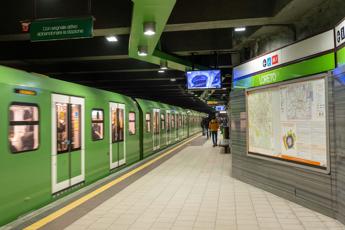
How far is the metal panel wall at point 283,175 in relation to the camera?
477 centimetres

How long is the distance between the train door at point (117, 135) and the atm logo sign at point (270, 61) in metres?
4.14

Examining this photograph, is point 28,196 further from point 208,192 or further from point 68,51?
point 68,51

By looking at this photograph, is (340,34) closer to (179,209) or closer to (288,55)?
(288,55)

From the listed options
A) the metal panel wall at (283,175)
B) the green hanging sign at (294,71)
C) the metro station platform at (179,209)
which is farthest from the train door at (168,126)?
A: the green hanging sign at (294,71)

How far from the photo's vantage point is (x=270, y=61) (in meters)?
6.33

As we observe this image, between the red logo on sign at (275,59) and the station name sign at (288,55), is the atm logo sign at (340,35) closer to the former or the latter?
the station name sign at (288,55)

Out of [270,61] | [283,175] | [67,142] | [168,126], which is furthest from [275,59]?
[168,126]

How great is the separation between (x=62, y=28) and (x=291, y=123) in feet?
14.4

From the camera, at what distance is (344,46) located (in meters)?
4.24

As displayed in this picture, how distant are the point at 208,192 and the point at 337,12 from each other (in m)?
3.85

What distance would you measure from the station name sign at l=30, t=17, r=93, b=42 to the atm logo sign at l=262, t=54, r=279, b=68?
3.30 m

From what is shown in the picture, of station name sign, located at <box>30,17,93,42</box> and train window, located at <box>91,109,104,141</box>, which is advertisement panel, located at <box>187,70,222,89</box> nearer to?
train window, located at <box>91,109,104,141</box>

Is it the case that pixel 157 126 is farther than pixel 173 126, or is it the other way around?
pixel 173 126

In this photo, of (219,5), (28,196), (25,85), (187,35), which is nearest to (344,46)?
(219,5)
